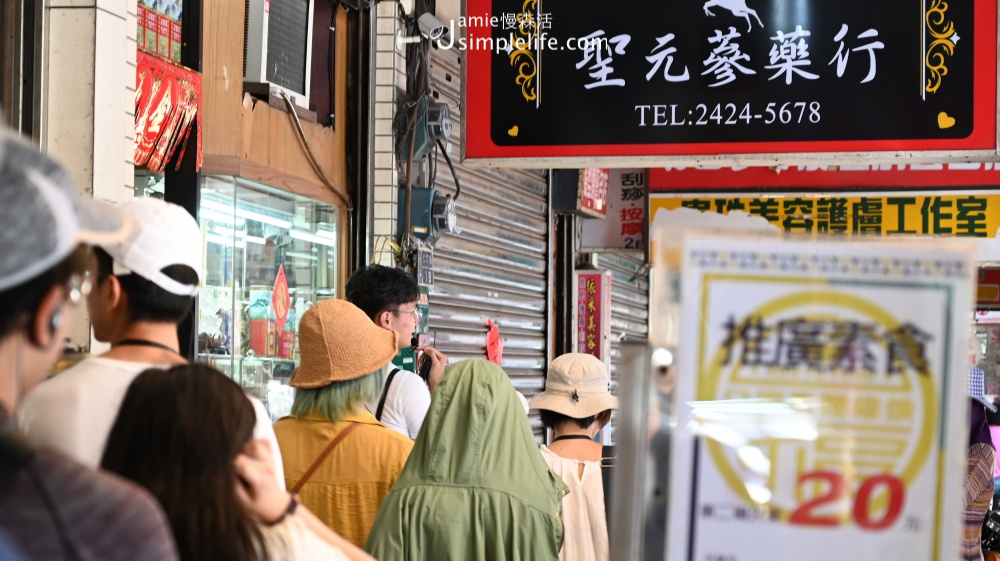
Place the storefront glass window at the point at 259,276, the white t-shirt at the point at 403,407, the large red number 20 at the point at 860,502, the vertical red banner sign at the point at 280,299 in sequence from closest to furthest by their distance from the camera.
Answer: the large red number 20 at the point at 860,502 < the white t-shirt at the point at 403,407 < the storefront glass window at the point at 259,276 < the vertical red banner sign at the point at 280,299

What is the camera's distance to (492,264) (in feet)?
34.5

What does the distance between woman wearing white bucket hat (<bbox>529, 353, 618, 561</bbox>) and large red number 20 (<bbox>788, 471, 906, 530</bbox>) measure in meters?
2.51

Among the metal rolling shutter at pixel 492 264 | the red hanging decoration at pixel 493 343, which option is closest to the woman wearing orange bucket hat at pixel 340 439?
the metal rolling shutter at pixel 492 264

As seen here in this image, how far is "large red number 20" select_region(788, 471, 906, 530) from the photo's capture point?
1932mm

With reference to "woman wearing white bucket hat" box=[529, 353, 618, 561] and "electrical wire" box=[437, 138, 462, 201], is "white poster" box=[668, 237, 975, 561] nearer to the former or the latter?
"woman wearing white bucket hat" box=[529, 353, 618, 561]

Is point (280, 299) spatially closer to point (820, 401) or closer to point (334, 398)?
point (334, 398)

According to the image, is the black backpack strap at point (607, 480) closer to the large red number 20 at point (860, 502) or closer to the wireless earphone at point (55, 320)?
the large red number 20 at point (860, 502)

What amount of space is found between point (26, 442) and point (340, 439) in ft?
7.90

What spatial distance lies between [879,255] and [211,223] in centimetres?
478

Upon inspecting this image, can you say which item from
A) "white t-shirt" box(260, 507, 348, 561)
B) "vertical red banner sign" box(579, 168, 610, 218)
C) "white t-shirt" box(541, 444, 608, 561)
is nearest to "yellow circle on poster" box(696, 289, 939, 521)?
"white t-shirt" box(260, 507, 348, 561)

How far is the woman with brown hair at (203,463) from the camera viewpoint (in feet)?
6.47

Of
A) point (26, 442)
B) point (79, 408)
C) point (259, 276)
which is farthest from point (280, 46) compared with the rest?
point (26, 442)

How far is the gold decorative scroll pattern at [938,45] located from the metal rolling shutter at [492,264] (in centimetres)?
373

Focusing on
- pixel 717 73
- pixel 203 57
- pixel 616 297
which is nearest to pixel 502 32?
pixel 717 73
